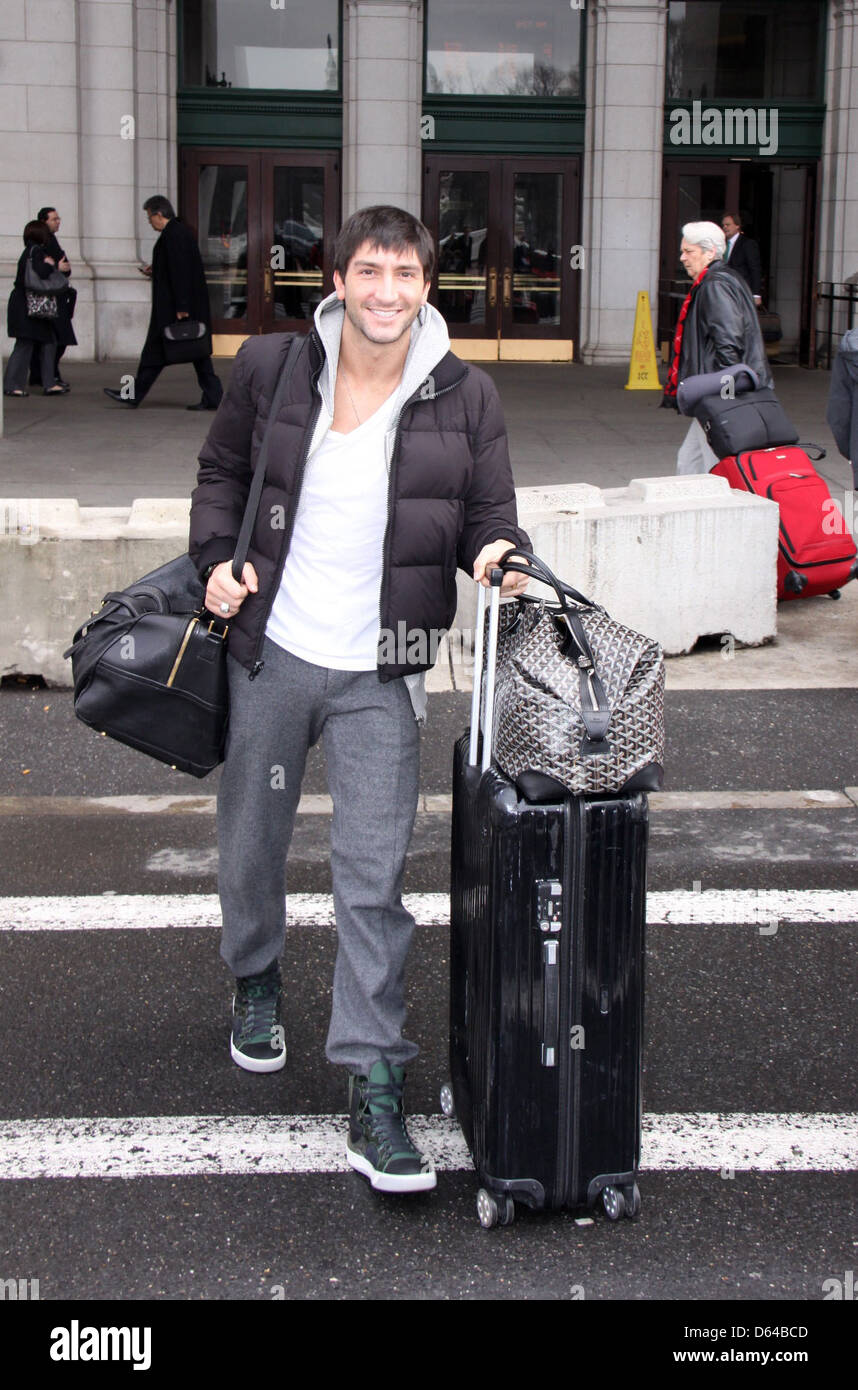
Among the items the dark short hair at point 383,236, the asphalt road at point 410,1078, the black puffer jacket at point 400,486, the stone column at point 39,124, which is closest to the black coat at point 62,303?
the stone column at point 39,124

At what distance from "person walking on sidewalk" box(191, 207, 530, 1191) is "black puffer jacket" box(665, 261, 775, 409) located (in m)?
5.28

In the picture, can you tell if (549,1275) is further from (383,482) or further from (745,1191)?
(383,482)

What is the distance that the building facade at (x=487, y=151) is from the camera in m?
21.5

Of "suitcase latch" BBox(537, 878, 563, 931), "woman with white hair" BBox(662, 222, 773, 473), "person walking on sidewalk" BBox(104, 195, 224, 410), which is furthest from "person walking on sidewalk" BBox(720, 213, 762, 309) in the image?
"suitcase latch" BBox(537, 878, 563, 931)

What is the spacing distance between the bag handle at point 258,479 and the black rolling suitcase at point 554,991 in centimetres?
55

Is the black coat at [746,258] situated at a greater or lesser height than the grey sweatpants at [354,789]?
greater

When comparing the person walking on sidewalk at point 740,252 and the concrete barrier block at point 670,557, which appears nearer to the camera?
the concrete barrier block at point 670,557

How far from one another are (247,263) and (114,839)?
712 inches

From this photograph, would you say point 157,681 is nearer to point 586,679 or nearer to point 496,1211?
point 586,679

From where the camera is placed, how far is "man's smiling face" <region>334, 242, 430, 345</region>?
11.1 feet

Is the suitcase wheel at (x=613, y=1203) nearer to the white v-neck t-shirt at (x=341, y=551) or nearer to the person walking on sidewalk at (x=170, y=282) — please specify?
the white v-neck t-shirt at (x=341, y=551)

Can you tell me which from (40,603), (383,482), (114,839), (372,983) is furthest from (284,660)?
(40,603)

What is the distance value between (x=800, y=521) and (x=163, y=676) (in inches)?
213

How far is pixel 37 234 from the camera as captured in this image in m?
16.3
